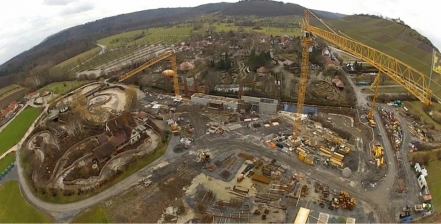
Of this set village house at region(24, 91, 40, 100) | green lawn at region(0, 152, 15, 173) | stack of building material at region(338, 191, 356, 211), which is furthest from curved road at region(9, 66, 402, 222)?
village house at region(24, 91, 40, 100)

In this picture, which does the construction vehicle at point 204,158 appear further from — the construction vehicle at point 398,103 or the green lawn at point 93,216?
the construction vehicle at point 398,103

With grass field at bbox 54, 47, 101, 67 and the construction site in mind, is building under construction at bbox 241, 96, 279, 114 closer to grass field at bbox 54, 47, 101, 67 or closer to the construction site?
the construction site

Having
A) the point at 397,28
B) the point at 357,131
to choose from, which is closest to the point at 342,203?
the point at 357,131

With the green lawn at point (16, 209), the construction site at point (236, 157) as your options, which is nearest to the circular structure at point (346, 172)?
the construction site at point (236, 157)

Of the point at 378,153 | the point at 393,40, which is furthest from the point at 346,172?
the point at 393,40

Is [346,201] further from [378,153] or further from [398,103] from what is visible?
[398,103]
